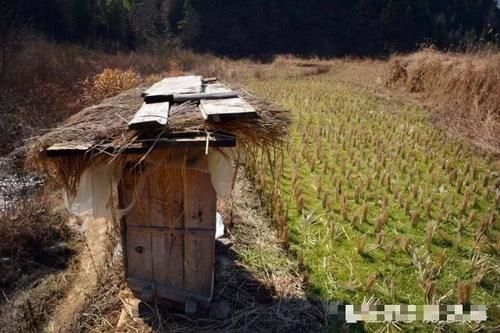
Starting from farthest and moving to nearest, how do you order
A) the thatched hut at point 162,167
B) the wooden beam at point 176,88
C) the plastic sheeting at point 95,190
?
the wooden beam at point 176,88 < the plastic sheeting at point 95,190 < the thatched hut at point 162,167

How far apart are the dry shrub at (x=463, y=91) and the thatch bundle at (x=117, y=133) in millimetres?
5977

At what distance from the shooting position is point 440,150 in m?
7.18

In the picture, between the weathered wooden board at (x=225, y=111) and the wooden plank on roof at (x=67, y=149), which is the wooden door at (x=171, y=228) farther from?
the wooden plank on roof at (x=67, y=149)

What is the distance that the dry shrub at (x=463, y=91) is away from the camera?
8016 millimetres

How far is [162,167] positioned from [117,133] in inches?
16.7

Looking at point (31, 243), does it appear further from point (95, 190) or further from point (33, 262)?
point (95, 190)

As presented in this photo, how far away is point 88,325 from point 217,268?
1177 millimetres

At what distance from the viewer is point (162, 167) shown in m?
2.88

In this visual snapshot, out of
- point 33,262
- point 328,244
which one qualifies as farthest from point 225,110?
point 33,262

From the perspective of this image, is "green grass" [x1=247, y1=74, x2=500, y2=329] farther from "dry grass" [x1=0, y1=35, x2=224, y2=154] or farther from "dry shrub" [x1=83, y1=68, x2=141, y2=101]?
"dry shrub" [x1=83, y1=68, x2=141, y2=101]

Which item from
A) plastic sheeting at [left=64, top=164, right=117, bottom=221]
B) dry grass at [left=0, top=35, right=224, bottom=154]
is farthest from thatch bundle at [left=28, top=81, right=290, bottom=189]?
dry grass at [left=0, top=35, right=224, bottom=154]

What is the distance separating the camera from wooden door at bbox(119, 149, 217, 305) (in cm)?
291

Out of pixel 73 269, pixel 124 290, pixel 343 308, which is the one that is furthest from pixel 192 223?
pixel 73 269

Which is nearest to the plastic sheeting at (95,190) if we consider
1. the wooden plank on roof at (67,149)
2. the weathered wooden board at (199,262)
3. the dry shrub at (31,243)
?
the wooden plank on roof at (67,149)
